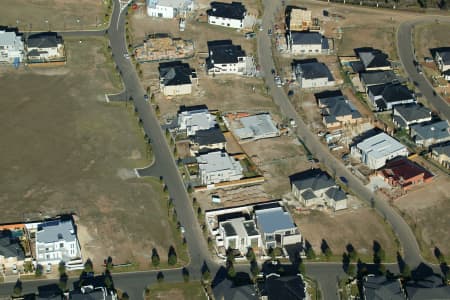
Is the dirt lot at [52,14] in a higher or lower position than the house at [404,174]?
higher

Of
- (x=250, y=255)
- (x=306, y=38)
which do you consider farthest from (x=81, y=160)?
(x=306, y=38)

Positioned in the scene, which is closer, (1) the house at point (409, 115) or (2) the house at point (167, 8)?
(1) the house at point (409, 115)

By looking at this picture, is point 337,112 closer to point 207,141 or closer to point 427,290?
point 207,141

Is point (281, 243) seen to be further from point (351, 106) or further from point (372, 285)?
point (351, 106)

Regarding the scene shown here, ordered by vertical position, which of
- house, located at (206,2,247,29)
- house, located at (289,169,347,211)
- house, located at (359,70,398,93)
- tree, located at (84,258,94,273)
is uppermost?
house, located at (206,2,247,29)

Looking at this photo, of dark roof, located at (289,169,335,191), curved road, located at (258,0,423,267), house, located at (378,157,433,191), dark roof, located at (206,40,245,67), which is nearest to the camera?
curved road, located at (258,0,423,267)

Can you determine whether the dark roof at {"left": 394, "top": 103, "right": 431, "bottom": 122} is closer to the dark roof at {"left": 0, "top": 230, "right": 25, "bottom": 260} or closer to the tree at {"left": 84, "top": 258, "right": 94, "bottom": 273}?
the tree at {"left": 84, "top": 258, "right": 94, "bottom": 273}

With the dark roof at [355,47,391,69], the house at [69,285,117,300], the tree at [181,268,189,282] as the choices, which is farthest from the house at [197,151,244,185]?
the dark roof at [355,47,391,69]

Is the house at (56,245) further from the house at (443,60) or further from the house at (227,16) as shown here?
the house at (443,60)

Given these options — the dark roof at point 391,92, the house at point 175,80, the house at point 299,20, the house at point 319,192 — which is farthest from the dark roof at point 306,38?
the house at point 319,192
